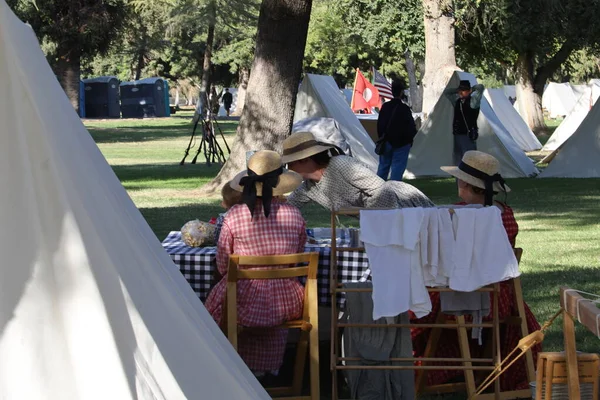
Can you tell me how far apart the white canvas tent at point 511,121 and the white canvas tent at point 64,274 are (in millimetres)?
27488

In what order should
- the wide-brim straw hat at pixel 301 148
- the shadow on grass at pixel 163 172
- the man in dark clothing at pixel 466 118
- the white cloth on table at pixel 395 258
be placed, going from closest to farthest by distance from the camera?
the white cloth on table at pixel 395 258, the wide-brim straw hat at pixel 301 148, the man in dark clothing at pixel 466 118, the shadow on grass at pixel 163 172

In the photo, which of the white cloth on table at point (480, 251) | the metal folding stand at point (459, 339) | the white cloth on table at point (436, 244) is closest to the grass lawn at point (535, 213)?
the metal folding stand at point (459, 339)

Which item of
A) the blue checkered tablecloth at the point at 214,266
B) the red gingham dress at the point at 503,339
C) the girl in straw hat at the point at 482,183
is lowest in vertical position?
the red gingham dress at the point at 503,339

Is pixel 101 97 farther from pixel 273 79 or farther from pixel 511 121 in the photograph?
pixel 273 79

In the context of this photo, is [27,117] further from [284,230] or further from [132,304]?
[284,230]

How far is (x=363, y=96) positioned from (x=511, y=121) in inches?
175

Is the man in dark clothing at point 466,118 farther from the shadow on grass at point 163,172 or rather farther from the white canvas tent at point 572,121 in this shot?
the white canvas tent at point 572,121

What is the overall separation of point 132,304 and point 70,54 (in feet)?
157

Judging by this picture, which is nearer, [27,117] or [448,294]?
[27,117]

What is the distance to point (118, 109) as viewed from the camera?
218 ft

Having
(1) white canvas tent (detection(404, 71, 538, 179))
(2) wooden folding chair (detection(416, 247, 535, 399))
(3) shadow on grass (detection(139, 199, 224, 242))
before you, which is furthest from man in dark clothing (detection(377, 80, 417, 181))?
(2) wooden folding chair (detection(416, 247, 535, 399))

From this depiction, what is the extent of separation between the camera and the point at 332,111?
2088 cm

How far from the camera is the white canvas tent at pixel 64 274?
399 centimetres

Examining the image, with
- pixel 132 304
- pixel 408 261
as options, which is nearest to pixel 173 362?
pixel 132 304
